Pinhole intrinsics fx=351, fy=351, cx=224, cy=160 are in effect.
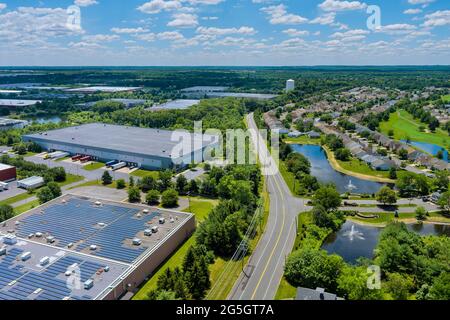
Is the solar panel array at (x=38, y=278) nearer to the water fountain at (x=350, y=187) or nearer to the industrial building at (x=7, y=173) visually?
the industrial building at (x=7, y=173)

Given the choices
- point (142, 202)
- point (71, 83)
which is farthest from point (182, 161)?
point (71, 83)

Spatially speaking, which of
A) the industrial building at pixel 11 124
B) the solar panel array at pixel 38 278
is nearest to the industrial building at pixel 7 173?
the solar panel array at pixel 38 278

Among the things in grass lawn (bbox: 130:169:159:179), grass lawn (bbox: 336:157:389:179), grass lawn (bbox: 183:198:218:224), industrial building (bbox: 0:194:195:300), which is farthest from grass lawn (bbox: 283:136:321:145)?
industrial building (bbox: 0:194:195:300)

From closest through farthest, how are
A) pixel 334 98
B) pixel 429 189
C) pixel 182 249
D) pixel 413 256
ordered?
pixel 413 256 < pixel 182 249 < pixel 429 189 < pixel 334 98

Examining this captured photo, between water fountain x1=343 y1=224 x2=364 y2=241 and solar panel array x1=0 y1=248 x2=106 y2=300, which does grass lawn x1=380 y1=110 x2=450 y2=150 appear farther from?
solar panel array x1=0 y1=248 x2=106 y2=300

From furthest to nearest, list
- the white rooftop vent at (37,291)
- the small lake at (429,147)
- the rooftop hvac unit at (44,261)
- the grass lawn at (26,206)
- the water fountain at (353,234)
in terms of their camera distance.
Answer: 1. the small lake at (429,147)
2. the grass lawn at (26,206)
3. the water fountain at (353,234)
4. the rooftop hvac unit at (44,261)
5. the white rooftop vent at (37,291)

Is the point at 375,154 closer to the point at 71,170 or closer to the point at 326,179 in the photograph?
the point at 326,179
